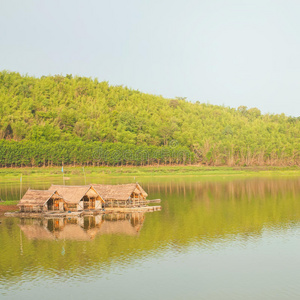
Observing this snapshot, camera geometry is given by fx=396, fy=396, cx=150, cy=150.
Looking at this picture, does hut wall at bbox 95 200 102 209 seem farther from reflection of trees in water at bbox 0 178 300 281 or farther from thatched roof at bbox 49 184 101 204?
reflection of trees in water at bbox 0 178 300 281

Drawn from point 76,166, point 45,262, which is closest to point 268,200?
point 45,262

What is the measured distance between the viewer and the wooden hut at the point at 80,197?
135 ft

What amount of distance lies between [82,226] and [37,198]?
7.69 meters

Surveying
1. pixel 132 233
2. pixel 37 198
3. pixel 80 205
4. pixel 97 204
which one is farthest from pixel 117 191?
pixel 132 233

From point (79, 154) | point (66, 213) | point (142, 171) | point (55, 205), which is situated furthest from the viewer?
point (142, 171)

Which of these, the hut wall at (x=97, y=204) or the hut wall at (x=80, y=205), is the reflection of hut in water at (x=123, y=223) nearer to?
the hut wall at (x=97, y=204)

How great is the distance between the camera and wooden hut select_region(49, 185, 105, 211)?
41062mm

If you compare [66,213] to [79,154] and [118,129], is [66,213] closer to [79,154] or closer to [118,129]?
[79,154]

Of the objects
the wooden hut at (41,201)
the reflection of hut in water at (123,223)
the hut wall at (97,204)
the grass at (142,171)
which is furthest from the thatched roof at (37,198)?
the grass at (142,171)

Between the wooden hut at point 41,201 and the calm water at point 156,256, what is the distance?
2.53 m

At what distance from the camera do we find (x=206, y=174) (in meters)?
102

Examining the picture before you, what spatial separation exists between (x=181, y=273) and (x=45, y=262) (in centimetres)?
858

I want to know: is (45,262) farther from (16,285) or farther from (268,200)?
(268,200)

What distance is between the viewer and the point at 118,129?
131875 millimetres
